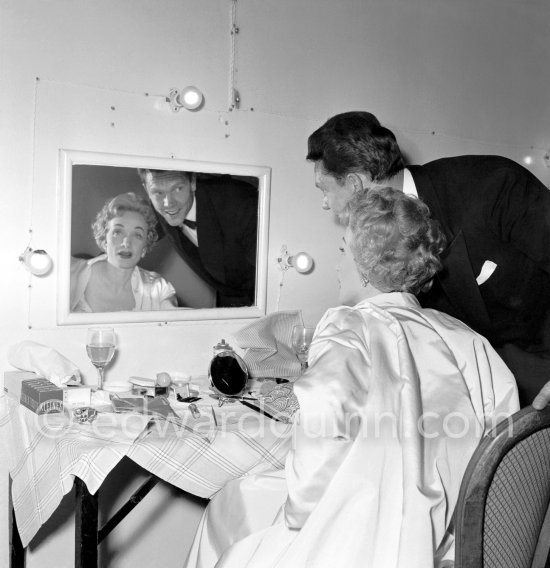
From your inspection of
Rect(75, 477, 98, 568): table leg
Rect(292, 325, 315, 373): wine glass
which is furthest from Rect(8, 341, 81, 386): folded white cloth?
Rect(292, 325, 315, 373): wine glass

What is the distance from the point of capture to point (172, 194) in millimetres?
2367

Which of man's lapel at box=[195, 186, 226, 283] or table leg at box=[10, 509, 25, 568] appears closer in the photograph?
table leg at box=[10, 509, 25, 568]

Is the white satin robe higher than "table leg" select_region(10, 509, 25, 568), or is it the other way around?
the white satin robe

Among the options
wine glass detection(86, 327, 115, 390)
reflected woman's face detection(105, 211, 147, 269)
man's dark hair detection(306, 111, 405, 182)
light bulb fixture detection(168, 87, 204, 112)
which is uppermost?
light bulb fixture detection(168, 87, 204, 112)

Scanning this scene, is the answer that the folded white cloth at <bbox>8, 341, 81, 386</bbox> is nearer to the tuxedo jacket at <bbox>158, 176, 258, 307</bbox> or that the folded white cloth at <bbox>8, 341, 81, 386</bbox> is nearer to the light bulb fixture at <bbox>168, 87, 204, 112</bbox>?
the tuxedo jacket at <bbox>158, 176, 258, 307</bbox>

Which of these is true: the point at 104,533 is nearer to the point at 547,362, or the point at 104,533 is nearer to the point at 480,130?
the point at 547,362

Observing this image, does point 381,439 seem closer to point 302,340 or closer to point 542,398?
point 542,398

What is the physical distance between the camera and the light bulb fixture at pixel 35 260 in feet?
6.95

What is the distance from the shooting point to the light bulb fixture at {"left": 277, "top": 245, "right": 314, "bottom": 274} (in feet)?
8.43

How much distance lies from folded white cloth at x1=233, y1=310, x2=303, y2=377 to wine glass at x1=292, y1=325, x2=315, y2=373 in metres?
0.08

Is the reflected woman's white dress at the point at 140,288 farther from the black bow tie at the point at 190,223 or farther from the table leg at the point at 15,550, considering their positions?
the table leg at the point at 15,550

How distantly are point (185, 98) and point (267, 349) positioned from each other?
810 mm

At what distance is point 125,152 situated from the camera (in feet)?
7.48

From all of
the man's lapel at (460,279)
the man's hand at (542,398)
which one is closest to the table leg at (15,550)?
the man's lapel at (460,279)
